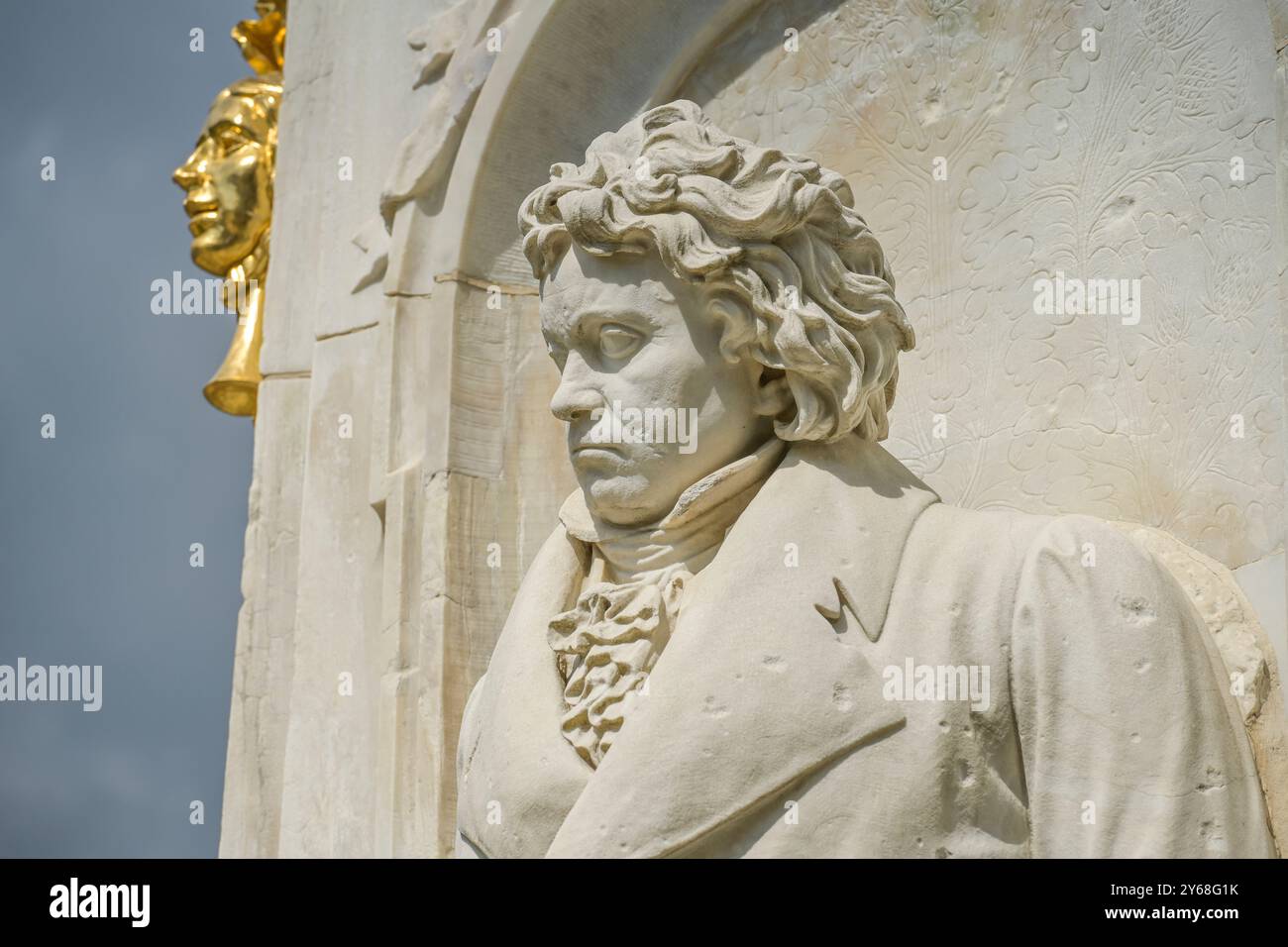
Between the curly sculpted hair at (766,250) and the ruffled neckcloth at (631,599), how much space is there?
15 cm

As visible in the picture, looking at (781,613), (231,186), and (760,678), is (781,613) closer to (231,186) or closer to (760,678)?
(760,678)

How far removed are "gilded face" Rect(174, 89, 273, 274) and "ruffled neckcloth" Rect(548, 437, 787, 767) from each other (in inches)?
98.2

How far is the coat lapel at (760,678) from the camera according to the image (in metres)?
3.47

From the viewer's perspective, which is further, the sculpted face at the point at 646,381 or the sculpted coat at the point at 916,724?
the sculpted face at the point at 646,381

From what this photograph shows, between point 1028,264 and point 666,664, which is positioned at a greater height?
point 1028,264

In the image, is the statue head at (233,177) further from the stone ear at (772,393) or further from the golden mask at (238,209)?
the stone ear at (772,393)

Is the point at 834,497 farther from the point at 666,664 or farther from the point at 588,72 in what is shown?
the point at 588,72

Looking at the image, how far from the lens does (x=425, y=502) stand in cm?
515

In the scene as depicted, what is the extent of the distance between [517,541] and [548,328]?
1.37m

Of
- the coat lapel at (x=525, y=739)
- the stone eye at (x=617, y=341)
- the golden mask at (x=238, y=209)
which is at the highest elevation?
the golden mask at (x=238, y=209)

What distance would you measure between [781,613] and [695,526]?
31cm

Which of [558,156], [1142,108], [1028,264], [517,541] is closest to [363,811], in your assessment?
[517,541]

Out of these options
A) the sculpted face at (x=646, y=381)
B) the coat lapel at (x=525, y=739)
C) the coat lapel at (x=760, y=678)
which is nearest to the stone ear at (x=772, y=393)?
the sculpted face at (x=646, y=381)

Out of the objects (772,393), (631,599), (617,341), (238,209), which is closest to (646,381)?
(617,341)
